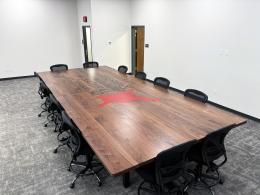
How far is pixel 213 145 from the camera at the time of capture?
2365 mm

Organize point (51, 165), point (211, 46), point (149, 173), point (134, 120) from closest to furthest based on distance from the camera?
point (149, 173), point (134, 120), point (51, 165), point (211, 46)

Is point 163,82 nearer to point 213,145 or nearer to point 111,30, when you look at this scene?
point 213,145

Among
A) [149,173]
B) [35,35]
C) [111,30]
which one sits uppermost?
[111,30]

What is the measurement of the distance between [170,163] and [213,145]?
68cm

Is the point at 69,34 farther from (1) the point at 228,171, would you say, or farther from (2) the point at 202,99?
(1) the point at 228,171

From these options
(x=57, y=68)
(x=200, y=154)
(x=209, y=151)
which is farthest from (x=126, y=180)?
(x=57, y=68)

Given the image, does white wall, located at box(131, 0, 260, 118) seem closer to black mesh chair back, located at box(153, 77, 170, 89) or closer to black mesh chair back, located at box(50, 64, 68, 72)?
black mesh chair back, located at box(153, 77, 170, 89)

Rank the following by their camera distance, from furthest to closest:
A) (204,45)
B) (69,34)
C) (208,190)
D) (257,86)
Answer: (69,34) < (204,45) < (257,86) < (208,190)

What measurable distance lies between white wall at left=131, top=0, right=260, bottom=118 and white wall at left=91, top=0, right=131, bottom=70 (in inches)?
40.9

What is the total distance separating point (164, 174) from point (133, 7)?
23.0 ft

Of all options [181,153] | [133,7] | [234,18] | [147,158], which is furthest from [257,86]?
[133,7]

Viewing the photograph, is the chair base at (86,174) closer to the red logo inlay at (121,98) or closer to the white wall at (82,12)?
the red logo inlay at (121,98)

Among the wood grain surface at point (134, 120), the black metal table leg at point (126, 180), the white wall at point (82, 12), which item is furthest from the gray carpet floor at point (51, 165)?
the white wall at point (82, 12)

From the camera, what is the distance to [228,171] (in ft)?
9.41
